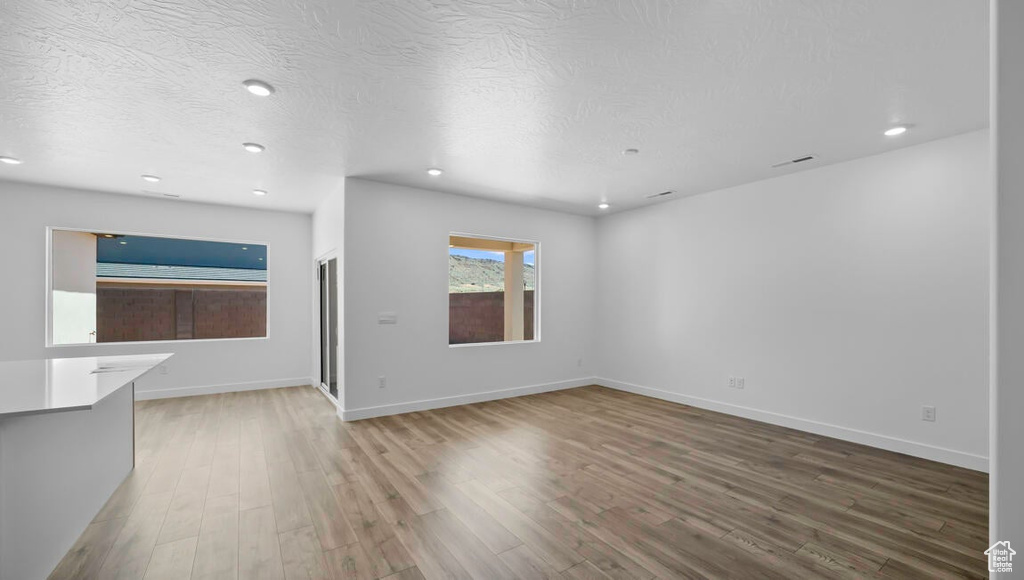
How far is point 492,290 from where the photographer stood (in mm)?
5918

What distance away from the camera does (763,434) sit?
13.5 feet

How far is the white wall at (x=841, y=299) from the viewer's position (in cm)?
339

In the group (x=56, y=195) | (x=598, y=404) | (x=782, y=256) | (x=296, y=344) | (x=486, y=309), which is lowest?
(x=598, y=404)

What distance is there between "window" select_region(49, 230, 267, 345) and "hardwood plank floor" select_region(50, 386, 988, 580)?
189cm

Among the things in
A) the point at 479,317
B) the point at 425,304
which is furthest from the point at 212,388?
the point at 479,317

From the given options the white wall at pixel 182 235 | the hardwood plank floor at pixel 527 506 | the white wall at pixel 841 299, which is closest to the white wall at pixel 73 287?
the white wall at pixel 182 235

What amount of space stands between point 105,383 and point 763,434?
16.2 feet

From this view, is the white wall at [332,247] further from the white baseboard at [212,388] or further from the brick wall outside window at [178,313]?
the brick wall outside window at [178,313]

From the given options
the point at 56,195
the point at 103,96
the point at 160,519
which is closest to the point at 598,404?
the point at 160,519

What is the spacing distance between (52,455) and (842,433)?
5590mm

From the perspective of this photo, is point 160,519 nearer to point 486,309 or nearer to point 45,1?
point 45,1

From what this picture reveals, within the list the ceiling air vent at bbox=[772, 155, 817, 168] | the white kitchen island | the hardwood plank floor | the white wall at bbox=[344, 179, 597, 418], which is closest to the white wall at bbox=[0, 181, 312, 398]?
the hardwood plank floor

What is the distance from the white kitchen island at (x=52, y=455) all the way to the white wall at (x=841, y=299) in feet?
16.5

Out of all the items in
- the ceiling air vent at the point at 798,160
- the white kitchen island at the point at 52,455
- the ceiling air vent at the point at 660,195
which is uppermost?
the ceiling air vent at the point at 798,160
